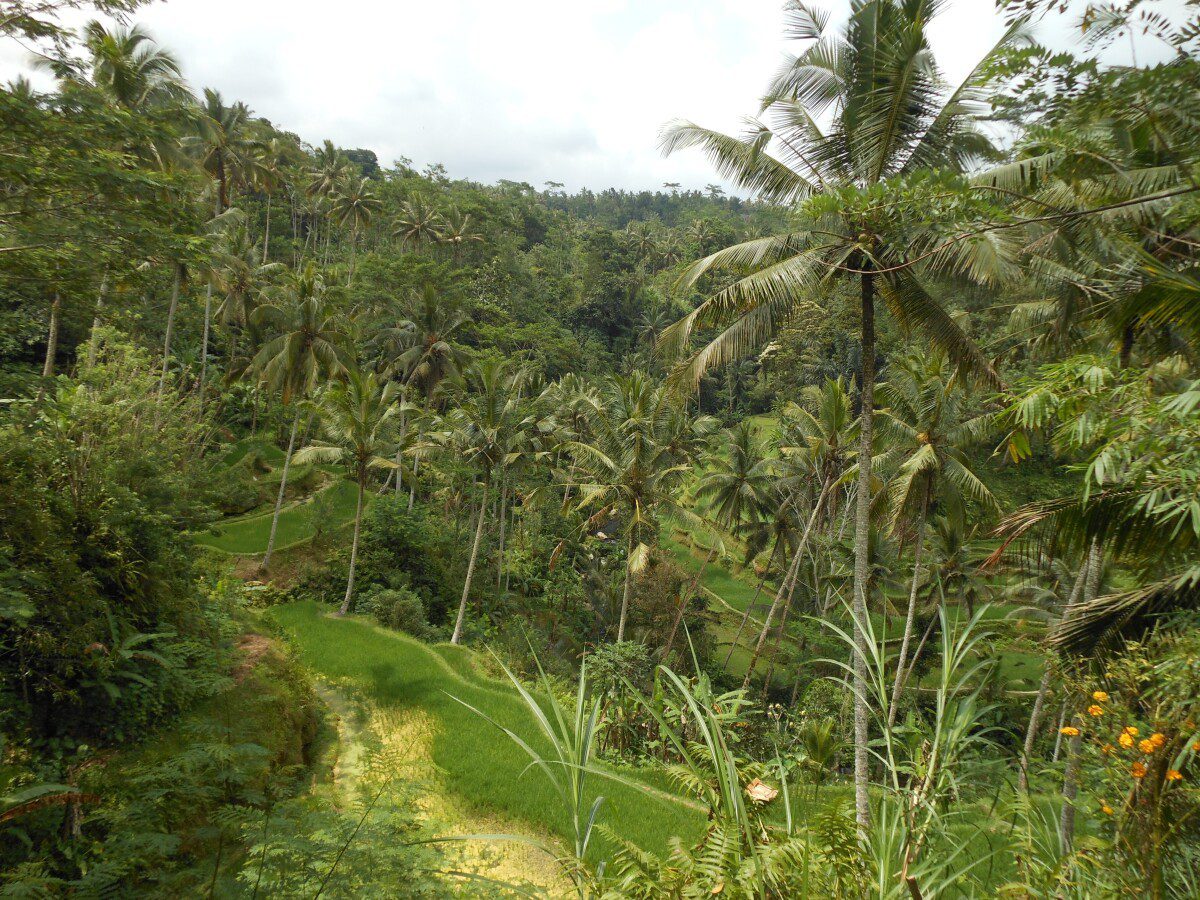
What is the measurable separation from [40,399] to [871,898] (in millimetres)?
7868

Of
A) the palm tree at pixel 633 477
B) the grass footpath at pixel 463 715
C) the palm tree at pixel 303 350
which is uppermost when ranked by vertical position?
the palm tree at pixel 303 350

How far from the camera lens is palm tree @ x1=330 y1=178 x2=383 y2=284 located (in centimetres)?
3669

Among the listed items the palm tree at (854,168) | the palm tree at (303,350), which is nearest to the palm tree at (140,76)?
the palm tree at (303,350)

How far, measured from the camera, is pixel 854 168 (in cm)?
806

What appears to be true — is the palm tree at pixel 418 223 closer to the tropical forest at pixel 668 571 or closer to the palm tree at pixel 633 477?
the tropical forest at pixel 668 571

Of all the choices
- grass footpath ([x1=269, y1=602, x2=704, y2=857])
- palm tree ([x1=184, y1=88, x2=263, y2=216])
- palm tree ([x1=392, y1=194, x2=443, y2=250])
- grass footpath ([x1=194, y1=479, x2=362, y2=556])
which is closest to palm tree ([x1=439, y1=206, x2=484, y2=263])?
palm tree ([x1=392, y1=194, x2=443, y2=250])

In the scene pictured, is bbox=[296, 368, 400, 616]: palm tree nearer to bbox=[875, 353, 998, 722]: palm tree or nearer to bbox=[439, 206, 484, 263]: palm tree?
bbox=[875, 353, 998, 722]: palm tree

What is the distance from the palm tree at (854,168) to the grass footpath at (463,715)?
338 cm

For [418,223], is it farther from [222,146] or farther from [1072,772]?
[1072,772]

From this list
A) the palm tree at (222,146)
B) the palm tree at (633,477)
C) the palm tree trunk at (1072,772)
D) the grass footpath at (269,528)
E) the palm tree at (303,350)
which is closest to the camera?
the palm tree trunk at (1072,772)

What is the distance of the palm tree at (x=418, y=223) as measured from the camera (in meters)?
37.1

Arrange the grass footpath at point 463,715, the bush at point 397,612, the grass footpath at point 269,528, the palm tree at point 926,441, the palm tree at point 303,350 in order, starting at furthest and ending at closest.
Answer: the palm tree at point 303,350
the grass footpath at point 269,528
the bush at point 397,612
the palm tree at point 926,441
the grass footpath at point 463,715

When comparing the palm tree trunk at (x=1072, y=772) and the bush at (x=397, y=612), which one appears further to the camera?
the bush at (x=397, y=612)

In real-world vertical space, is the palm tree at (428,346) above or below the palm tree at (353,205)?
below
